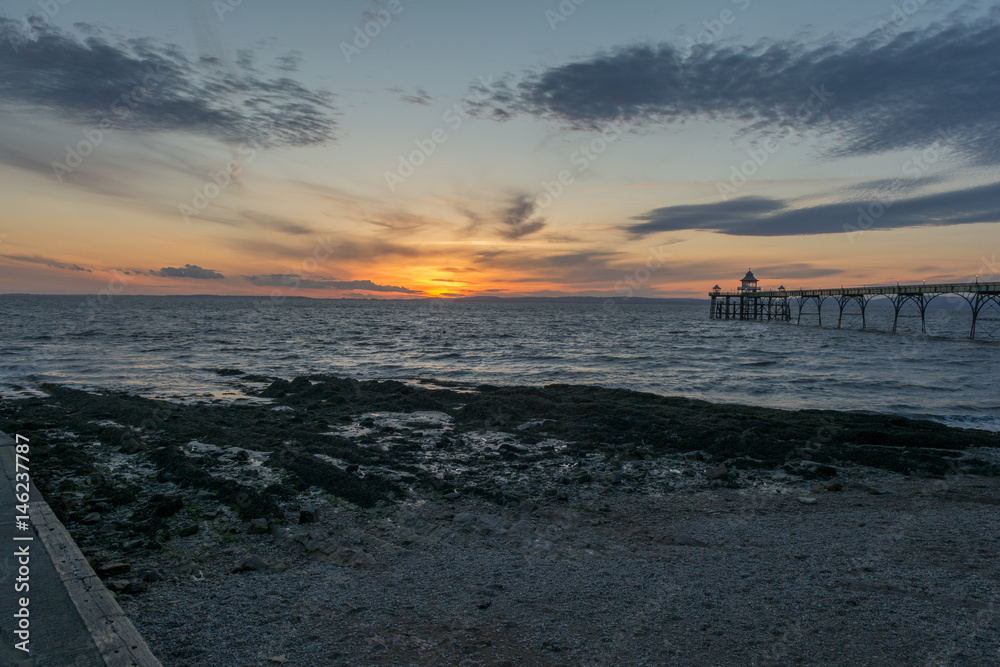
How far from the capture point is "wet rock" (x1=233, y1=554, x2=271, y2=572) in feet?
20.3

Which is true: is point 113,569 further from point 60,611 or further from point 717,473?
point 717,473

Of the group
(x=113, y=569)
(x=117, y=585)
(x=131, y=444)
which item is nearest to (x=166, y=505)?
(x=113, y=569)

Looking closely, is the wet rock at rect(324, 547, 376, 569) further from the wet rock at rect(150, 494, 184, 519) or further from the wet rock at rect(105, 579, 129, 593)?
the wet rock at rect(150, 494, 184, 519)

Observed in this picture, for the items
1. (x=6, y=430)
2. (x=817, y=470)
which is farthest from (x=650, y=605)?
(x=6, y=430)

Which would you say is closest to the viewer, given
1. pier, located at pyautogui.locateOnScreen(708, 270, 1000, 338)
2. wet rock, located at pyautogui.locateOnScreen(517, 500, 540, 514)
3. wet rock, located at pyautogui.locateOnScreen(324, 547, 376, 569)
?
wet rock, located at pyautogui.locateOnScreen(324, 547, 376, 569)

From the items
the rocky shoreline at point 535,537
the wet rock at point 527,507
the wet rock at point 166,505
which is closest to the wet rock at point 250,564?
the rocky shoreline at point 535,537

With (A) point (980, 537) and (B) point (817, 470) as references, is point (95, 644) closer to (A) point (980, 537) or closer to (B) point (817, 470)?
(A) point (980, 537)

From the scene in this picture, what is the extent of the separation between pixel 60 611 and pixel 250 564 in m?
2.00

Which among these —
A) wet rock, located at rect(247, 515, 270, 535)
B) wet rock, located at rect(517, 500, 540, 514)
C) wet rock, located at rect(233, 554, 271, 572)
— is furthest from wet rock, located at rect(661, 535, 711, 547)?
wet rock, located at rect(247, 515, 270, 535)

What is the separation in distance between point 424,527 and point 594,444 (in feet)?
20.6

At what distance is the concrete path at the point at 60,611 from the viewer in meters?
3.88

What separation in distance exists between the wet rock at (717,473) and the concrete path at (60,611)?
9.54 m

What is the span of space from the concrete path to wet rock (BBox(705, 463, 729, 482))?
9540 millimetres

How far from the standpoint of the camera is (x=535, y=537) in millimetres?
7512
